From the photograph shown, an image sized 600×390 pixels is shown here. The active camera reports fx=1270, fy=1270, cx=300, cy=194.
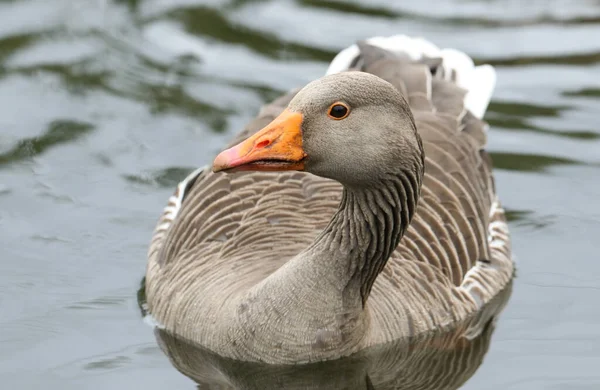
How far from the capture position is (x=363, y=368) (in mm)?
9148

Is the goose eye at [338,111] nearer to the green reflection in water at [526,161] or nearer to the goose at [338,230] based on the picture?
the goose at [338,230]

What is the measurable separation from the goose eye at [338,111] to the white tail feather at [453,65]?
12.9ft

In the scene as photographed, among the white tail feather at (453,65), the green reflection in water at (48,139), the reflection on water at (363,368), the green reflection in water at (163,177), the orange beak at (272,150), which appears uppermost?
the orange beak at (272,150)

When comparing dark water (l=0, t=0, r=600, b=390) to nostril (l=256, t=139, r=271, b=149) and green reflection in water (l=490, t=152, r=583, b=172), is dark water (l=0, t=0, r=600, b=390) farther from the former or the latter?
nostril (l=256, t=139, r=271, b=149)

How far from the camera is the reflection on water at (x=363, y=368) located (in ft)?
29.2

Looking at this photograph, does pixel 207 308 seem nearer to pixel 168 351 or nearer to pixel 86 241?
pixel 168 351

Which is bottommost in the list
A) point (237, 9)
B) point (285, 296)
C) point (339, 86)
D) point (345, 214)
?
point (237, 9)

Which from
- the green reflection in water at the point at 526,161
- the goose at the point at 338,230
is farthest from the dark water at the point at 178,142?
the goose at the point at 338,230

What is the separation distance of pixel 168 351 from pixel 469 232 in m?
2.57

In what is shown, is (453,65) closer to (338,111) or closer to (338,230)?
(338,230)

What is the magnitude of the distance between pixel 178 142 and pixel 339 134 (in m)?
5.25

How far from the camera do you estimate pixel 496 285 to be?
10461 millimetres

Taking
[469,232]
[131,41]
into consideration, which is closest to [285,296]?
[469,232]

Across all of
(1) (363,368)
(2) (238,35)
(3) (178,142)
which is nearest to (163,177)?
(3) (178,142)
